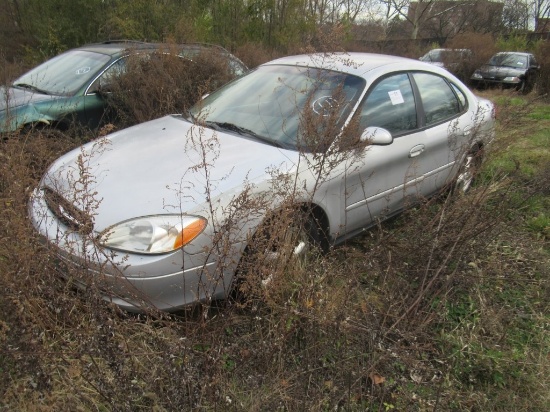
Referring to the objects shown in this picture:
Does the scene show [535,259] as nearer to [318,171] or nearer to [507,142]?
Answer: [507,142]

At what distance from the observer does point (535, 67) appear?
12.9 meters

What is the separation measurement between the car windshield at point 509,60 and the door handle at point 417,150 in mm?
12052

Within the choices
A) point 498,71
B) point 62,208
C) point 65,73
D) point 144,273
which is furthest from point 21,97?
point 498,71

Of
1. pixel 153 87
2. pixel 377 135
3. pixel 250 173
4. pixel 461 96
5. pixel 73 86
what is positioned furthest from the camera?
pixel 73 86

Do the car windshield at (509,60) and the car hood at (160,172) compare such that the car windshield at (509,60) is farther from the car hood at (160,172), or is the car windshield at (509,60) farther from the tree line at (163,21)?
the car hood at (160,172)

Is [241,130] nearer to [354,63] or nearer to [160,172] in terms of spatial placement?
[160,172]

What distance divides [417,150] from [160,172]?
7.07 ft

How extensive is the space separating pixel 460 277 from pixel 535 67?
41.3 feet

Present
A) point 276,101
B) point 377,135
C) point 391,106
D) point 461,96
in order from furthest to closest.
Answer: point 461,96
point 391,106
point 276,101
point 377,135

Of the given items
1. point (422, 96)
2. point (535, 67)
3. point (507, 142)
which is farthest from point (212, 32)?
point (535, 67)

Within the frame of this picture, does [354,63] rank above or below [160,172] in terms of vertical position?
above

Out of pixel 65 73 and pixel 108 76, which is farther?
pixel 65 73

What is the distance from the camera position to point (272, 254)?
8.01 feet

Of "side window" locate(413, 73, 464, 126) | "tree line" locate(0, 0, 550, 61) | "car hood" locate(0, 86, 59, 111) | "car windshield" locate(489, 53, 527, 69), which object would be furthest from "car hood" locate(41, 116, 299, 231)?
"car windshield" locate(489, 53, 527, 69)
